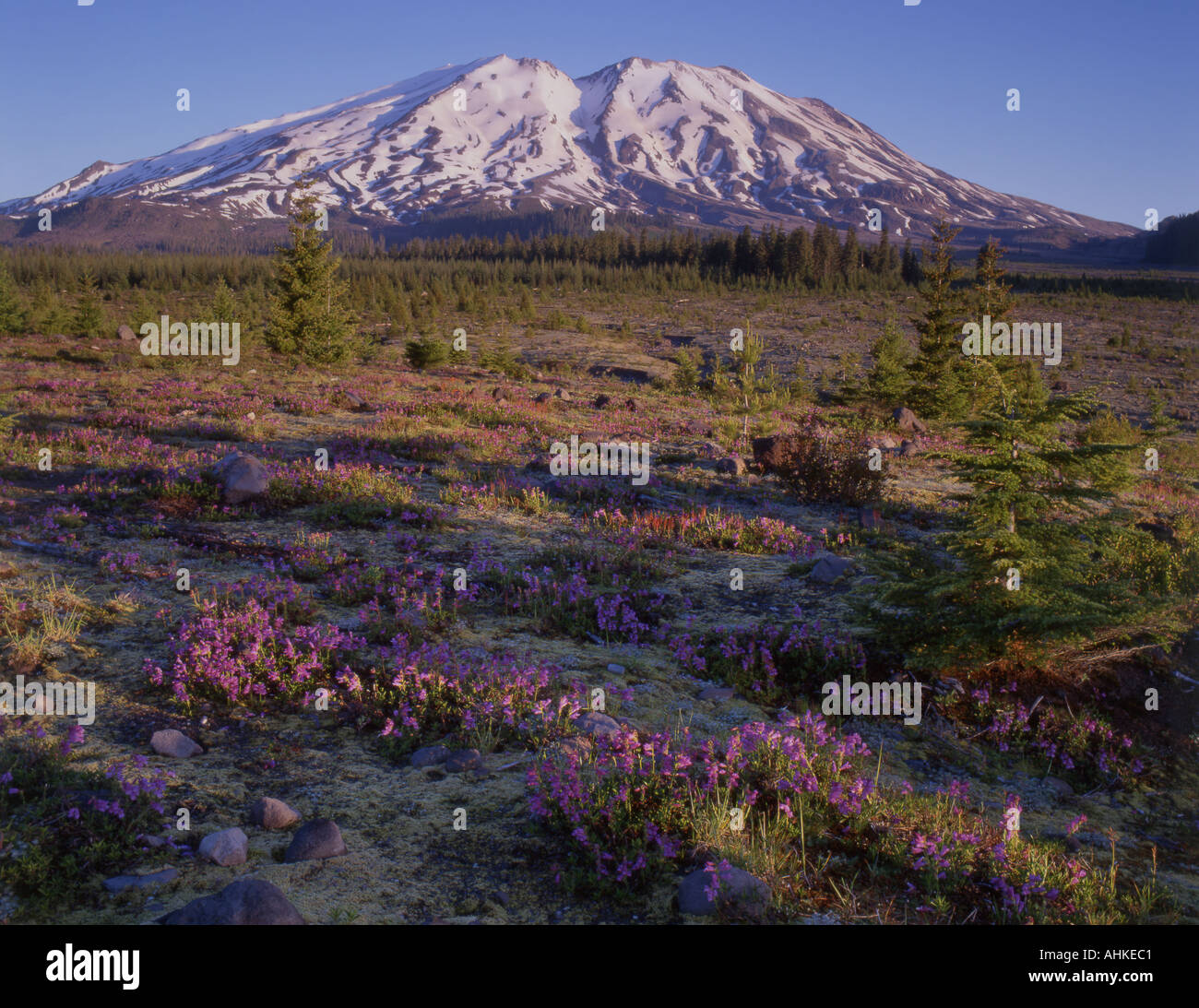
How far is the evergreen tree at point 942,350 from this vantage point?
21078 millimetres

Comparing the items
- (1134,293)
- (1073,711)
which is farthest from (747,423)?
(1134,293)

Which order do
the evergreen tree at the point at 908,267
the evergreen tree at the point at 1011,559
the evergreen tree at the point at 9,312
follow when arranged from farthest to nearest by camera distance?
1. the evergreen tree at the point at 908,267
2. the evergreen tree at the point at 9,312
3. the evergreen tree at the point at 1011,559

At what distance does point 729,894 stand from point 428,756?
2097 mm

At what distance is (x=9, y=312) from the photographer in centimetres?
3522

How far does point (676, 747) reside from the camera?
438 centimetres

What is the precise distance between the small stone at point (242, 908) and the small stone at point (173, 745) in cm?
157

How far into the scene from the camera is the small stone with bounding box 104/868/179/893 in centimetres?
305

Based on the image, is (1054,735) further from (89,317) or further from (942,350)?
(89,317)

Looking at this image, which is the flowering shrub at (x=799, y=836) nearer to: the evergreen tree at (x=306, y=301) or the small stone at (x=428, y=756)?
the small stone at (x=428, y=756)

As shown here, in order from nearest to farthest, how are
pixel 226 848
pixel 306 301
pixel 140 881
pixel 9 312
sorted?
pixel 140 881 < pixel 226 848 < pixel 306 301 < pixel 9 312

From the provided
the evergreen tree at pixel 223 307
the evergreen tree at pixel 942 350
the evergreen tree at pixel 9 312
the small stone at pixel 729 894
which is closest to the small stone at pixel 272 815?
the small stone at pixel 729 894

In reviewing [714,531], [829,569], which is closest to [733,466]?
[714,531]
